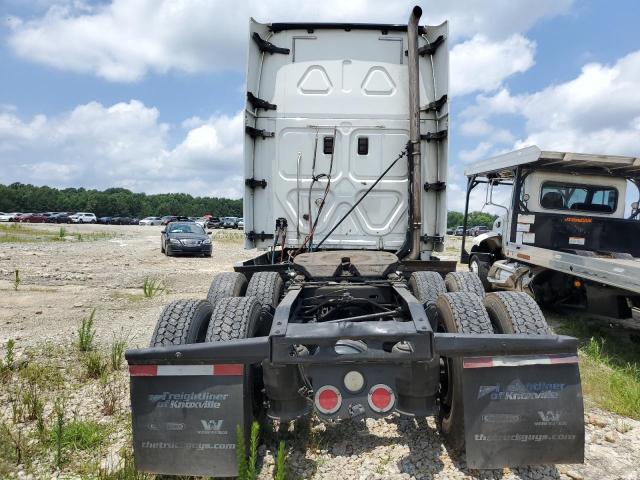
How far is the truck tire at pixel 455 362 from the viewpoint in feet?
9.57

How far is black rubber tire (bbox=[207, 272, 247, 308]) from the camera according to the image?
4.61 m

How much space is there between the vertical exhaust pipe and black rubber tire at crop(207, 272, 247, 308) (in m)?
1.91

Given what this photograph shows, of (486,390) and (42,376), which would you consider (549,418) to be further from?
(42,376)

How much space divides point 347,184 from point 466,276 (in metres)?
1.75

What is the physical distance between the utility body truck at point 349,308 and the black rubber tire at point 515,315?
0.01 metres

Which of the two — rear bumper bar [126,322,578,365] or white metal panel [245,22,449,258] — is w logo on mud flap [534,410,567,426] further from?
white metal panel [245,22,449,258]

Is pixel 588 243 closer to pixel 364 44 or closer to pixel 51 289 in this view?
pixel 364 44

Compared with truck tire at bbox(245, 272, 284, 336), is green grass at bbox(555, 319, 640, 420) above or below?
below

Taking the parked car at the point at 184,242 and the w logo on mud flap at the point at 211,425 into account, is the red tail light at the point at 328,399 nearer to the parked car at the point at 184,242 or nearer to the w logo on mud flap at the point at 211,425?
the w logo on mud flap at the point at 211,425

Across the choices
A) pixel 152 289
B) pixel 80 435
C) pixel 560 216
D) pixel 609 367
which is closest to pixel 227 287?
pixel 80 435

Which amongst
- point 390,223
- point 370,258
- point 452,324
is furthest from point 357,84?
point 452,324

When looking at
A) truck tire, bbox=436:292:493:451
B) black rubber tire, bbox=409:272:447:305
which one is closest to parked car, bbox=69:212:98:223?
black rubber tire, bbox=409:272:447:305

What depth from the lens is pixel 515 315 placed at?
3123 millimetres

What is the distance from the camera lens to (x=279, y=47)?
5645 mm
